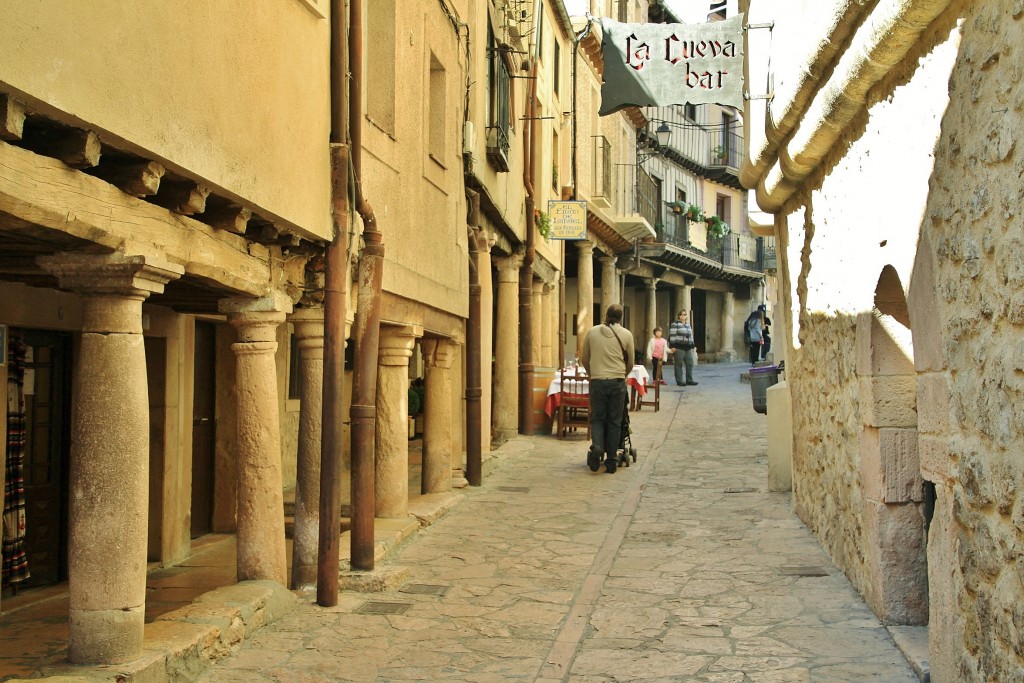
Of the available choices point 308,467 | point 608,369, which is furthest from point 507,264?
point 308,467

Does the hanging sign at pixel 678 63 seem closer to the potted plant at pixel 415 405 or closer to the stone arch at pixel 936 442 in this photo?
the stone arch at pixel 936 442

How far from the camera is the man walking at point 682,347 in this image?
2419 centimetres

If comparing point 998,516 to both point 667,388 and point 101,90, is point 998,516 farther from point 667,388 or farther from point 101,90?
point 667,388

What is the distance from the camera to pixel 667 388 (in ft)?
82.1

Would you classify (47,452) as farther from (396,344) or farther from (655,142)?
(655,142)

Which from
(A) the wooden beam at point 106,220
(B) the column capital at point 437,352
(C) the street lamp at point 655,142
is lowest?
(B) the column capital at point 437,352

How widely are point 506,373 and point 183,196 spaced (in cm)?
1063

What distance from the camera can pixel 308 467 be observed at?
7527mm

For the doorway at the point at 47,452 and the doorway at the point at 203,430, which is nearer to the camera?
the doorway at the point at 47,452

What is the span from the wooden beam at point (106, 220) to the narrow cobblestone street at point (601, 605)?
2.07 meters

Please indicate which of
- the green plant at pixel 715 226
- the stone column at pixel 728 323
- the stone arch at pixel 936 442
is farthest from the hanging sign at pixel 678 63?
the stone column at pixel 728 323

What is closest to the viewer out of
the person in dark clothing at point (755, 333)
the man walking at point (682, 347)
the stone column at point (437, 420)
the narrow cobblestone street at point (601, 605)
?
the narrow cobblestone street at point (601, 605)

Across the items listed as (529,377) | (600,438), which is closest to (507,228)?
(529,377)

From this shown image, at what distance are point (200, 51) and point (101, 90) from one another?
3.48 ft
